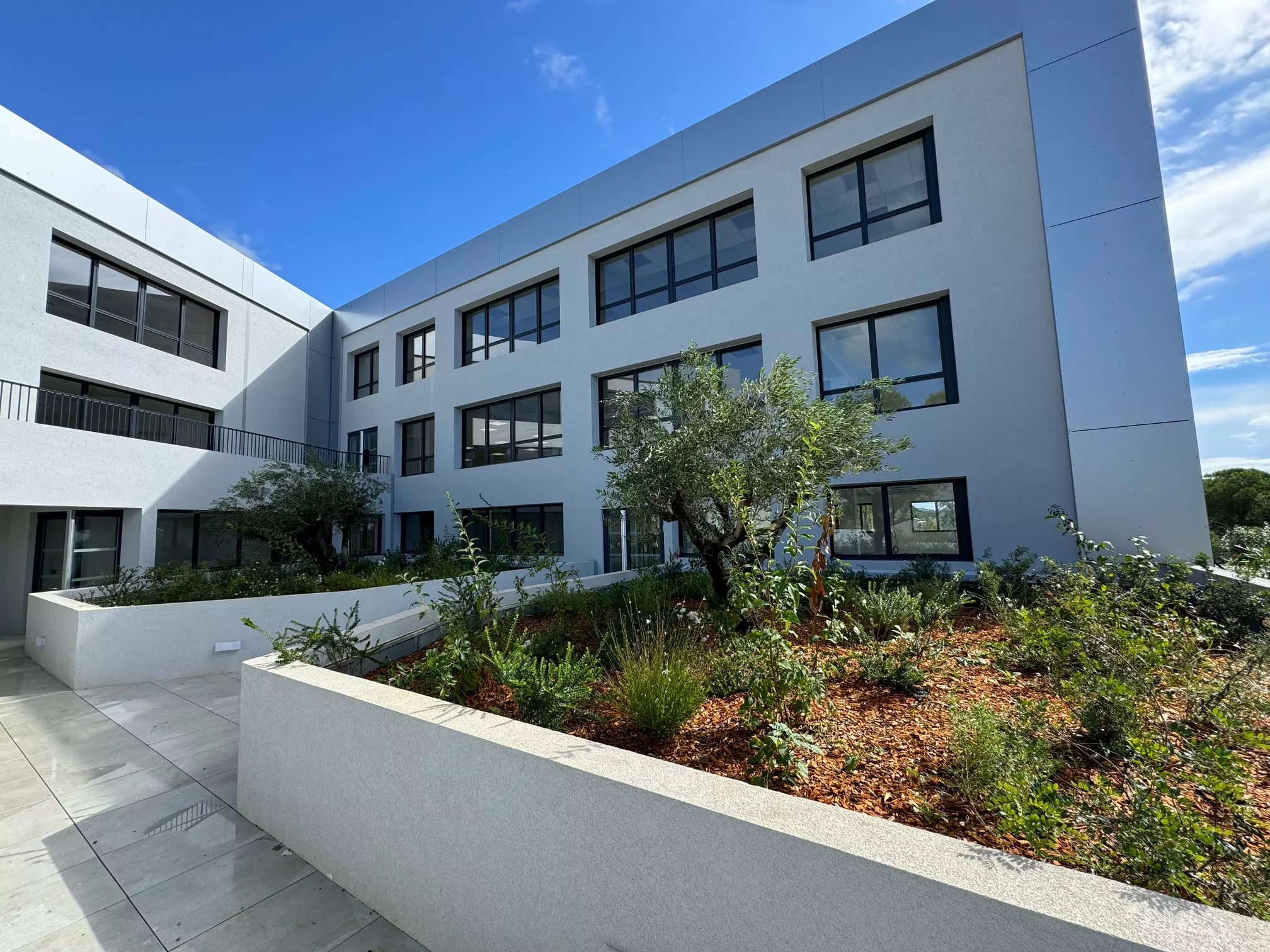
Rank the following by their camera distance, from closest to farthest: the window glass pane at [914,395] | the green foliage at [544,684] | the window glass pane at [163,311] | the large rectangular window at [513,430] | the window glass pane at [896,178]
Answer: the green foliage at [544,684] < the window glass pane at [914,395] < the window glass pane at [896,178] < the window glass pane at [163,311] < the large rectangular window at [513,430]

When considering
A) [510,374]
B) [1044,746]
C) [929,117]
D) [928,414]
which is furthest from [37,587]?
[929,117]

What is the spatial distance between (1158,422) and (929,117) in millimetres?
6039

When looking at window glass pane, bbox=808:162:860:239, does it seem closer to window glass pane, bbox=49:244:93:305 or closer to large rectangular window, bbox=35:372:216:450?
large rectangular window, bbox=35:372:216:450

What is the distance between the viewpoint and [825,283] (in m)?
9.77

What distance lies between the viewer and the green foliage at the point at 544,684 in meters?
3.17

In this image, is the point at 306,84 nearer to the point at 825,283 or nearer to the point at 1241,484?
the point at 825,283

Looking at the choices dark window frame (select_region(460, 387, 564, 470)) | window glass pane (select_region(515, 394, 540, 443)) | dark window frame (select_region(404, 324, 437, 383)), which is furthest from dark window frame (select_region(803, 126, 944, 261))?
dark window frame (select_region(404, 324, 437, 383))

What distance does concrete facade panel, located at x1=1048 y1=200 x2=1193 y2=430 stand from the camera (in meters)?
7.27

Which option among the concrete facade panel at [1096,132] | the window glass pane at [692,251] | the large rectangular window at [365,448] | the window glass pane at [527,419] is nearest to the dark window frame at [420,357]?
the large rectangular window at [365,448]

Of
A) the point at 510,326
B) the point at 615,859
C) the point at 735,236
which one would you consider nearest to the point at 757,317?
the point at 735,236

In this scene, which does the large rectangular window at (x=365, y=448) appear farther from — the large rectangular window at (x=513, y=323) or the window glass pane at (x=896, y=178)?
the window glass pane at (x=896, y=178)

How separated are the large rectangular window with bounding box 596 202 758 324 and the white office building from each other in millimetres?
64

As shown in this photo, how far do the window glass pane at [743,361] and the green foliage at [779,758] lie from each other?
8.70 metres

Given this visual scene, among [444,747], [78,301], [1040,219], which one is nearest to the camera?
[444,747]
